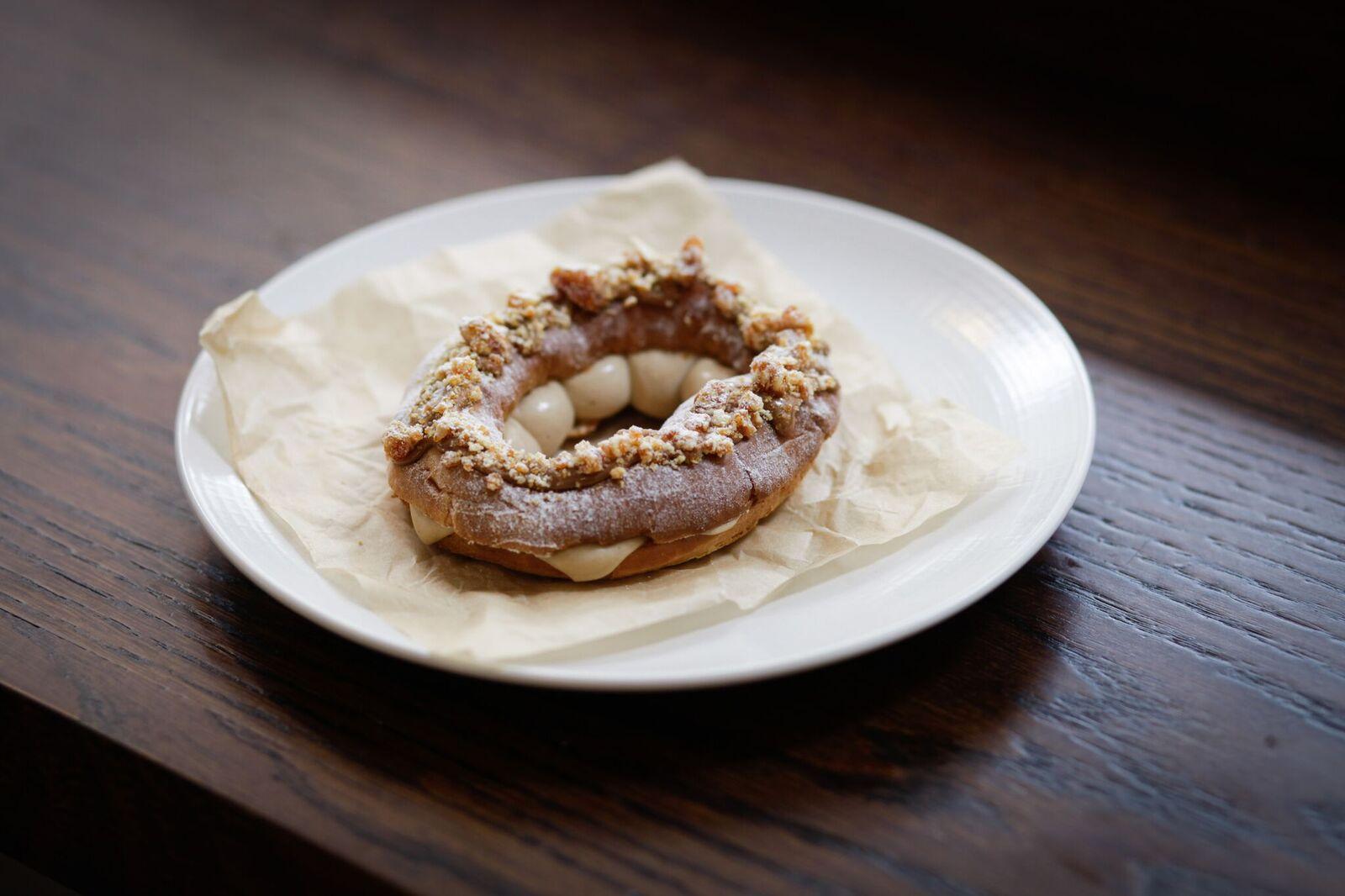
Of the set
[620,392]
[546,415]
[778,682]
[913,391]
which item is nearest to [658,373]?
[620,392]

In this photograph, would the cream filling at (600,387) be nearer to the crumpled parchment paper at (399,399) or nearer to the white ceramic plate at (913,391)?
the crumpled parchment paper at (399,399)

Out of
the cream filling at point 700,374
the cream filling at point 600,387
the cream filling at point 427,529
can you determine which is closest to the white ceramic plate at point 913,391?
the cream filling at point 427,529

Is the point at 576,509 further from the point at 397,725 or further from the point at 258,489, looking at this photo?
the point at 258,489

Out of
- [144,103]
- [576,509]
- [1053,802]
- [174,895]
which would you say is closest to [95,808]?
[174,895]

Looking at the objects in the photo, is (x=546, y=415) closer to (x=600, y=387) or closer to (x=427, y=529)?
(x=600, y=387)

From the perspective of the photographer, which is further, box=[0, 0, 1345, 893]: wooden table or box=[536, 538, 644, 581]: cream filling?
box=[536, 538, 644, 581]: cream filling

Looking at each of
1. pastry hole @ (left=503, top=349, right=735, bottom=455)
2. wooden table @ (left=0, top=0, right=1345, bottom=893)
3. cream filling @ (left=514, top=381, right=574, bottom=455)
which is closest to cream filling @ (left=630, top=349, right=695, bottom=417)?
pastry hole @ (left=503, top=349, right=735, bottom=455)

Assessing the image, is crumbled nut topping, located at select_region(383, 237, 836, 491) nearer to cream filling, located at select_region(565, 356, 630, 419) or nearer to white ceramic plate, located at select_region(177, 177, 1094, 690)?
cream filling, located at select_region(565, 356, 630, 419)
